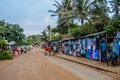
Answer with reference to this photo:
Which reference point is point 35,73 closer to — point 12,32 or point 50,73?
point 50,73

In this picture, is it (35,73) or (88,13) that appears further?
(88,13)

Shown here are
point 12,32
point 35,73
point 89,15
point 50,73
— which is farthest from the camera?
point 12,32

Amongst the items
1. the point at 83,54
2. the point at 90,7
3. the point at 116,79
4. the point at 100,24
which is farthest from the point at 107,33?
the point at 90,7

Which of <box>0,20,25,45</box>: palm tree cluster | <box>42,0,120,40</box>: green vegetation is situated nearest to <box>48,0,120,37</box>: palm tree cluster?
<box>42,0,120,40</box>: green vegetation

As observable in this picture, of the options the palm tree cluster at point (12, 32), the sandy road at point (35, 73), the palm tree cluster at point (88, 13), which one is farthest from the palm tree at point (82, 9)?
the sandy road at point (35, 73)

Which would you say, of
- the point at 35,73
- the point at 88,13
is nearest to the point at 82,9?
the point at 88,13

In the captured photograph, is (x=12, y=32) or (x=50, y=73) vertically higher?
(x=12, y=32)

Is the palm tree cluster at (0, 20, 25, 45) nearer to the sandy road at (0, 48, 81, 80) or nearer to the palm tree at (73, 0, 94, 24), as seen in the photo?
the palm tree at (73, 0, 94, 24)

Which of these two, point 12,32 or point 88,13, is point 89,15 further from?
point 12,32

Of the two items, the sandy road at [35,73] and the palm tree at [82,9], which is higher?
the palm tree at [82,9]

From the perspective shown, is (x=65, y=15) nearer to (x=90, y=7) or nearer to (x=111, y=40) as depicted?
(x=90, y=7)

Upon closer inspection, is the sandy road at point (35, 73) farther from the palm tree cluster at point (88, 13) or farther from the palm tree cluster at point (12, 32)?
the palm tree cluster at point (12, 32)

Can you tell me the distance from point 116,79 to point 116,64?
8.21 metres

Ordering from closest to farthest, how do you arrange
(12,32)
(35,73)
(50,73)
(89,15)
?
(50,73) → (35,73) → (89,15) → (12,32)
